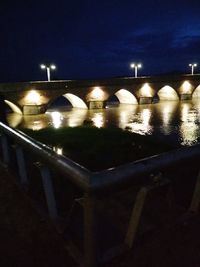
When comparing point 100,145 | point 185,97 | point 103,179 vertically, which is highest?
point 185,97

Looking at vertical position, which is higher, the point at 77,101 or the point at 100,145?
the point at 77,101

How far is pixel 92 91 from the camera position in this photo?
122 feet

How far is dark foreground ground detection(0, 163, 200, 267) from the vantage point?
306 cm

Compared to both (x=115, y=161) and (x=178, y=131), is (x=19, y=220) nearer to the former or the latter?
(x=115, y=161)

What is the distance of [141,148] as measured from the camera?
15.4m

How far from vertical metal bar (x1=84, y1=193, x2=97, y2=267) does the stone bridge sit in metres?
29.2

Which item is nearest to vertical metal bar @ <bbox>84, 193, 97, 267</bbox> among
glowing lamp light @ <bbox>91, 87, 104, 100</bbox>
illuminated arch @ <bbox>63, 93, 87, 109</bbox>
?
illuminated arch @ <bbox>63, 93, 87, 109</bbox>

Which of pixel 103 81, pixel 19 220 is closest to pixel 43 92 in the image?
pixel 103 81

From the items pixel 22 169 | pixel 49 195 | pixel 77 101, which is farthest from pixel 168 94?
pixel 49 195

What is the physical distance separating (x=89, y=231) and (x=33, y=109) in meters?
31.5

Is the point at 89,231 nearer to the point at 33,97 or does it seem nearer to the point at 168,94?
the point at 33,97

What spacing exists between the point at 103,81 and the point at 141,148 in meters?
23.8

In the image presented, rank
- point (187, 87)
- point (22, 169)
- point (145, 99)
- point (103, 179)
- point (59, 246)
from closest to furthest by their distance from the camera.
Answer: point (103, 179) < point (59, 246) < point (22, 169) < point (145, 99) < point (187, 87)

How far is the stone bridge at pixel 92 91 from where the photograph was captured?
105ft
